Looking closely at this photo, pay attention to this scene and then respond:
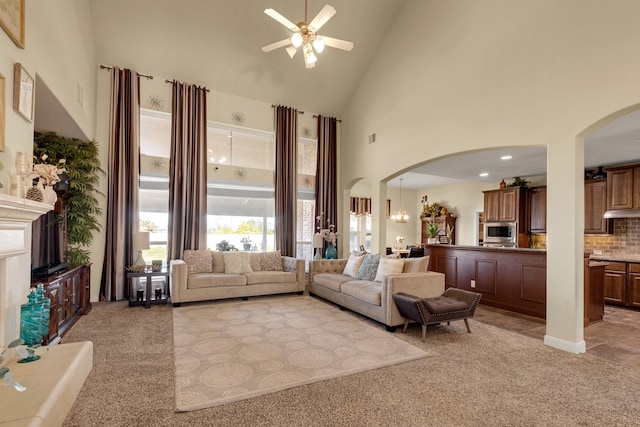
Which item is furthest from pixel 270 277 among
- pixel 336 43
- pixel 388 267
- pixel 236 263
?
pixel 336 43

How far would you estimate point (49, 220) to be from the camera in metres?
4.33

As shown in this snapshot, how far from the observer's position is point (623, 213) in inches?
235

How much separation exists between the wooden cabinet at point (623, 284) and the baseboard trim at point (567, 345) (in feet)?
10.0

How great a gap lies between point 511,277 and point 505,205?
3.93m

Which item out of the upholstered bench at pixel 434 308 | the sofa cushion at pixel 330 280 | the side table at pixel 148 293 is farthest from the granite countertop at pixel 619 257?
the side table at pixel 148 293

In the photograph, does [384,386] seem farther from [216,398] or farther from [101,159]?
[101,159]

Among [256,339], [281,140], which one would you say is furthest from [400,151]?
[256,339]

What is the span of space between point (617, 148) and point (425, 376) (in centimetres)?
533

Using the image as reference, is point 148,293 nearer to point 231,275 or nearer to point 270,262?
point 231,275

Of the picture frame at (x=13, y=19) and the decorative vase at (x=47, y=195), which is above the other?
the picture frame at (x=13, y=19)

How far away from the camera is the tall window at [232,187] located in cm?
600

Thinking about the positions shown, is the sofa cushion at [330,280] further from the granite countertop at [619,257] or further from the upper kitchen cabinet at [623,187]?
the upper kitchen cabinet at [623,187]

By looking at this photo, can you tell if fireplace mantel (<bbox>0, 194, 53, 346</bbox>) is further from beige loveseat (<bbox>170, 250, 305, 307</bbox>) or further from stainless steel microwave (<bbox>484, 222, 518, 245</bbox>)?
stainless steel microwave (<bbox>484, 222, 518, 245</bbox>)

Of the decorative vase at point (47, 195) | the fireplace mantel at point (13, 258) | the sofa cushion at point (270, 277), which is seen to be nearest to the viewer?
the fireplace mantel at point (13, 258)
